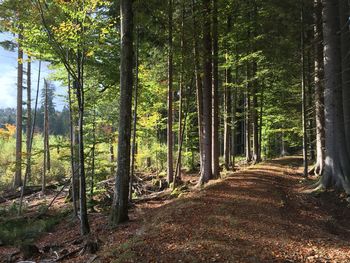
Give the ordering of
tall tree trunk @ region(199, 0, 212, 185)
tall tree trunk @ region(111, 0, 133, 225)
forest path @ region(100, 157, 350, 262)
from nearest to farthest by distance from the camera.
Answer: forest path @ region(100, 157, 350, 262)
tall tree trunk @ region(111, 0, 133, 225)
tall tree trunk @ region(199, 0, 212, 185)

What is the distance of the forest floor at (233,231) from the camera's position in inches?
217

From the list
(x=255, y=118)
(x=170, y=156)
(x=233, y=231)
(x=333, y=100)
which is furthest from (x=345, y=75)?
(x=255, y=118)

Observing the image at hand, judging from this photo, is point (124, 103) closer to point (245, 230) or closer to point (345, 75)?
point (245, 230)

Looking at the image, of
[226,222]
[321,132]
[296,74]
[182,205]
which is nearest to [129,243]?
[226,222]

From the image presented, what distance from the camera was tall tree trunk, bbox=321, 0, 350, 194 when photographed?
10648mm

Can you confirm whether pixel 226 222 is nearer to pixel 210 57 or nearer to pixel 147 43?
pixel 210 57

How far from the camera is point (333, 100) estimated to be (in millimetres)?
10844

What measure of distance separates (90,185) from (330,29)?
11.0 m

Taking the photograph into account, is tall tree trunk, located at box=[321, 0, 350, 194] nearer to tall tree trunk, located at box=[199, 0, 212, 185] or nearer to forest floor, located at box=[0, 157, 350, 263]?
forest floor, located at box=[0, 157, 350, 263]

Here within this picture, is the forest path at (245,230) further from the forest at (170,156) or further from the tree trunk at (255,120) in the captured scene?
the tree trunk at (255,120)

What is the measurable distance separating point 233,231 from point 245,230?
11.6 inches

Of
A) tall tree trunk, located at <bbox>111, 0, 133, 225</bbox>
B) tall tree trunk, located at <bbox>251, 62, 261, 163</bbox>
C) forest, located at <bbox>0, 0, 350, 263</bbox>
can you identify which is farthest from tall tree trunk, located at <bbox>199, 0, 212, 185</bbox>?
tall tree trunk, located at <bbox>251, 62, 261, 163</bbox>

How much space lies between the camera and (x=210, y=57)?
44.1 feet

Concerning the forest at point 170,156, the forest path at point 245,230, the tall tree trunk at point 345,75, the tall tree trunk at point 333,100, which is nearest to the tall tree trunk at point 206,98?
the forest at point 170,156
